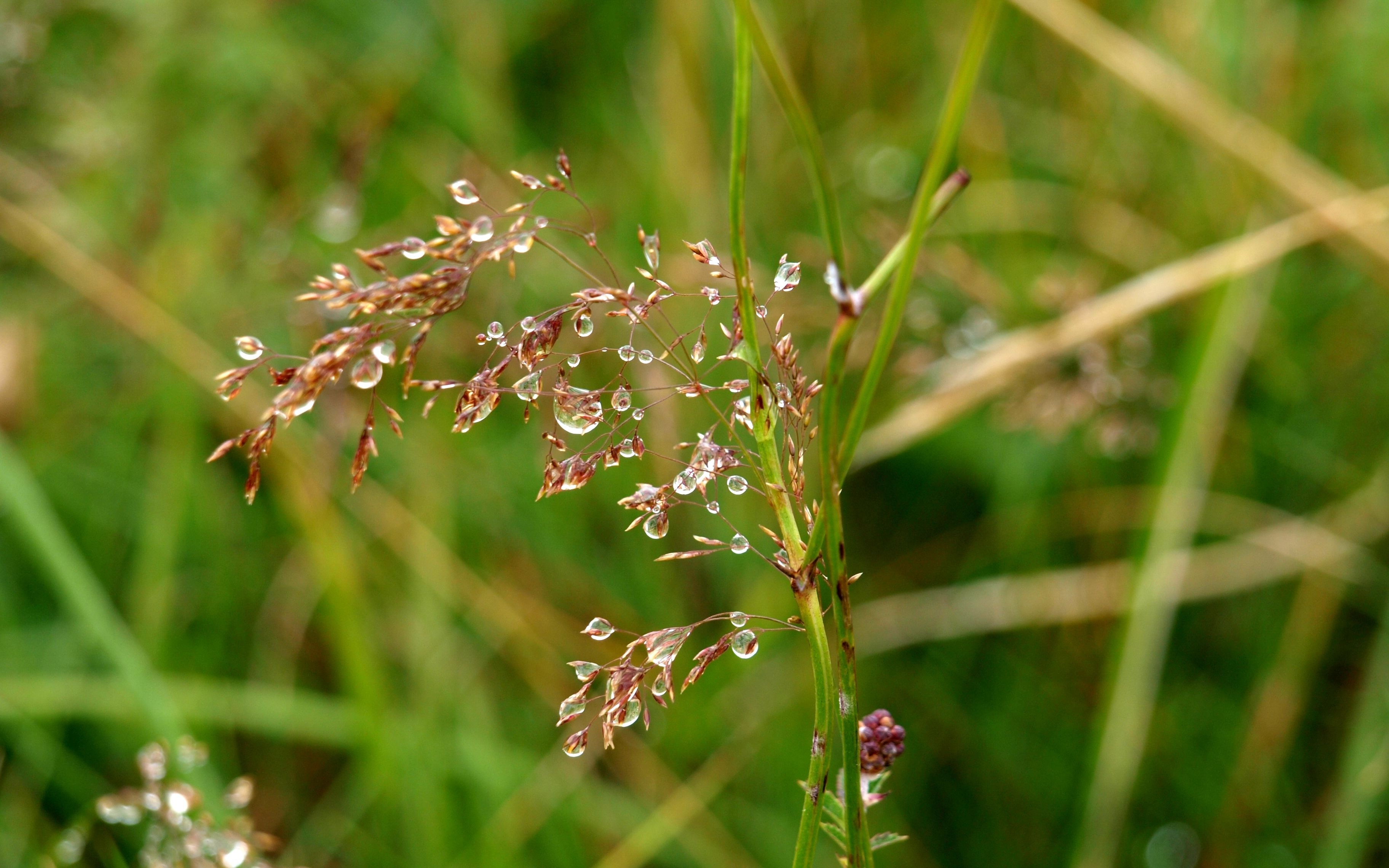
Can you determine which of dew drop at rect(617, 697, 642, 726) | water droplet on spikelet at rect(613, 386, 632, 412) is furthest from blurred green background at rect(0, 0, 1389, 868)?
water droplet on spikelet at rect(613, 386, 632, 412)

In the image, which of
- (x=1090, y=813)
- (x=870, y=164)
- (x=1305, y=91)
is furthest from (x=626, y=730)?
(x=1305, y=91)

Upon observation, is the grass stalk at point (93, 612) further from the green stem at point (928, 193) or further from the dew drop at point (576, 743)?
the green stem at point (928, 193)

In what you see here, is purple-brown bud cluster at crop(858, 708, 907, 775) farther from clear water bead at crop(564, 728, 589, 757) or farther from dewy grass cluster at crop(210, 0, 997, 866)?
clear water bead at crop(564, 728, 589, 757)

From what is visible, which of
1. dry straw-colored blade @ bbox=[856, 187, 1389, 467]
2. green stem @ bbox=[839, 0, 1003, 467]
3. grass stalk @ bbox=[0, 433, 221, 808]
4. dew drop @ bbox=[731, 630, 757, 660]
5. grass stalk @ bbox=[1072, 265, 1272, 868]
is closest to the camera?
green stem @ bbox=[839, 0, 1003, 467]

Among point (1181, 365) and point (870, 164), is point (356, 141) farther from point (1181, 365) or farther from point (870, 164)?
point (1181, 365)

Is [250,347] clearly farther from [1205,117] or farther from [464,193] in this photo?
[1205,117]

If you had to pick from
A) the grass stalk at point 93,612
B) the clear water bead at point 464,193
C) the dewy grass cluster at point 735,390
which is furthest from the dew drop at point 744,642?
the grass stalk at point 93,612
